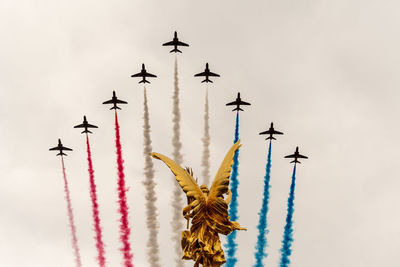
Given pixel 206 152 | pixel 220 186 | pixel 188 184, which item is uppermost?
pixel 206 152

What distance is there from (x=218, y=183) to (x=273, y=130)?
35.2 meters

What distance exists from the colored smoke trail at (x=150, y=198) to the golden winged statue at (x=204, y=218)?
34218 mm

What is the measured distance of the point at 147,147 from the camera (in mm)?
60406

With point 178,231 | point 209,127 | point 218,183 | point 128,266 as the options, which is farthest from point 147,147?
point 218,183

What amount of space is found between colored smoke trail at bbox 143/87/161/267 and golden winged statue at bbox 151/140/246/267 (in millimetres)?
34218

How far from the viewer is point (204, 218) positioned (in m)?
25.8

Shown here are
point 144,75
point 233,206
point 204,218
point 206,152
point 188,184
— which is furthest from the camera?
point 206,152

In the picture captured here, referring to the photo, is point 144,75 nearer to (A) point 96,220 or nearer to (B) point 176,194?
(B) point 176,194

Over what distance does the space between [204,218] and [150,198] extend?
117 ft

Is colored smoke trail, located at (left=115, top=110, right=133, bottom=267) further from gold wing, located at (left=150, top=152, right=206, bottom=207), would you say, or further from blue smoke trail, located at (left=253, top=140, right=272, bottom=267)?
gold wing, located at (left=150, top=152, right=206, bottom=207)

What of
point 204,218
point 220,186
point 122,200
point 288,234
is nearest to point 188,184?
point 220,186

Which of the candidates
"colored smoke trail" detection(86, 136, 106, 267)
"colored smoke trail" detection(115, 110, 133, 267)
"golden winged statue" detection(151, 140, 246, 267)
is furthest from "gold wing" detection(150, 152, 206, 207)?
"colored smoke trail" detection(86, 136, 106, 267)

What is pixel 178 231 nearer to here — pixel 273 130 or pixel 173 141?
pixel 173 141

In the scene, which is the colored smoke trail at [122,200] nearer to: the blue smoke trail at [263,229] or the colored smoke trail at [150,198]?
the colored smoke trail at [150,198]
